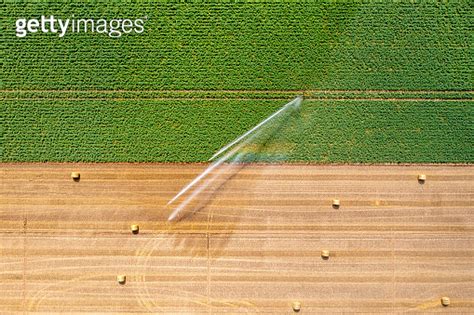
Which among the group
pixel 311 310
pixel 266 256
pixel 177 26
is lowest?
pixel 311 310

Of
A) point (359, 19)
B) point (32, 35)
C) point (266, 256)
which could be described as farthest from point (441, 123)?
point (32, 35)

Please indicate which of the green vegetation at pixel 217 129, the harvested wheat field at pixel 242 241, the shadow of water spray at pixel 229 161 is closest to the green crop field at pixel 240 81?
the green vegetation at pixel 217 129

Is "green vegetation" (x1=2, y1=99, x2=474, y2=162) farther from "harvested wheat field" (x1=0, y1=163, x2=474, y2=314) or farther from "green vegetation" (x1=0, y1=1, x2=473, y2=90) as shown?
"green vegetation" (x1=0, y1=1, x2=473, y2=90)

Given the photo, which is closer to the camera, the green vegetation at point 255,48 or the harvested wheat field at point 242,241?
the harvested wheat field at point 242,241

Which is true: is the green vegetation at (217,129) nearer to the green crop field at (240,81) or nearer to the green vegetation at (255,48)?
the green crop field at (240,81)

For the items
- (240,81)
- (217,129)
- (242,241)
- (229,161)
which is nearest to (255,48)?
(240,81)

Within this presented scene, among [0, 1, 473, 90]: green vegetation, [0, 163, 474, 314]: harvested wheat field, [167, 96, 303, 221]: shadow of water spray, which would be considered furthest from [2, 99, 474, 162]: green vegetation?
[0, 1, 473, 90]: green vegetation

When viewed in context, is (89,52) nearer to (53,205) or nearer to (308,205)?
(53,205)
